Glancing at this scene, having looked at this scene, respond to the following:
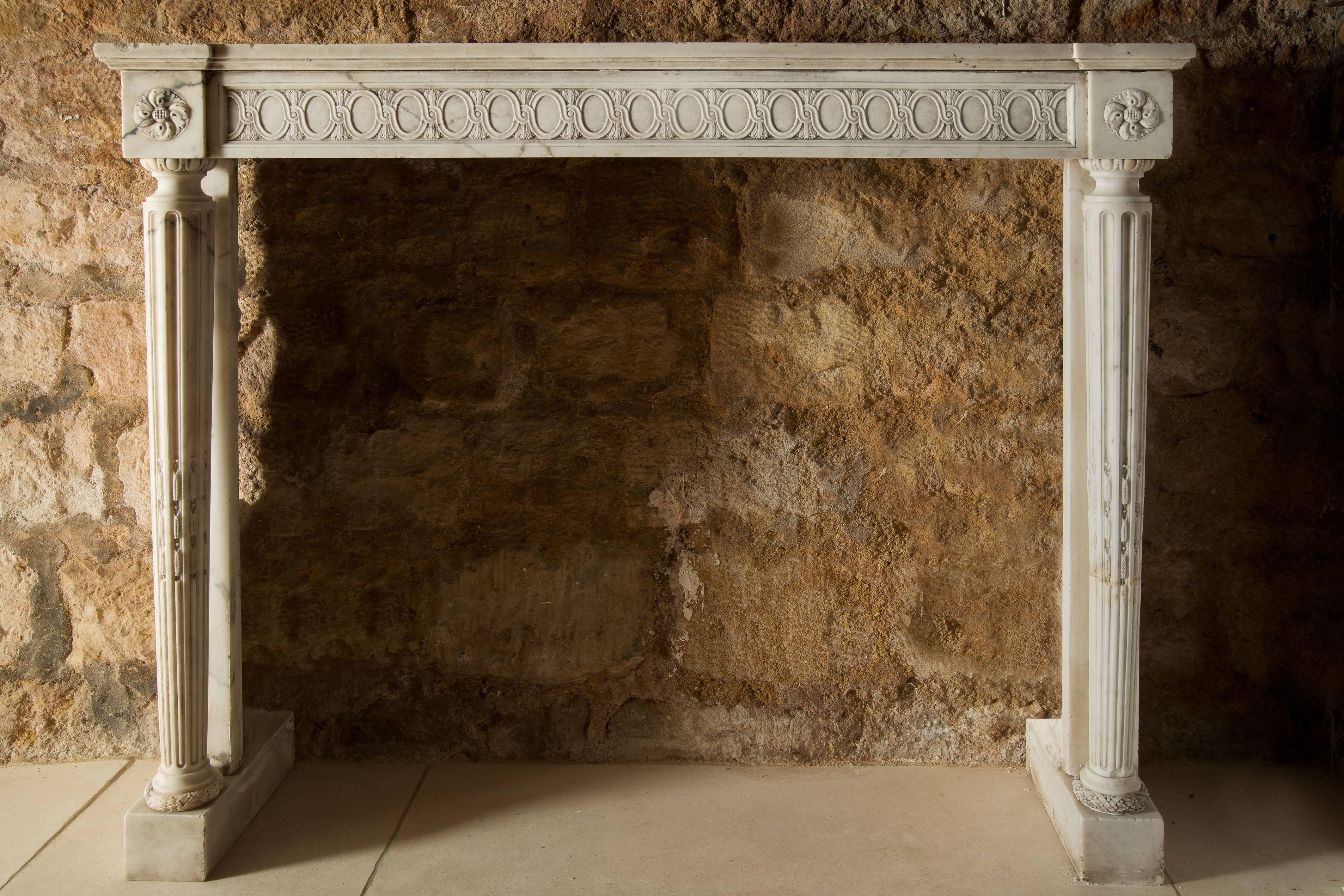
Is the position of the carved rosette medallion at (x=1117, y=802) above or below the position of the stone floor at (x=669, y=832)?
above

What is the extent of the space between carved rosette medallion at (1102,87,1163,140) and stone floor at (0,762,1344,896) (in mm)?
1415

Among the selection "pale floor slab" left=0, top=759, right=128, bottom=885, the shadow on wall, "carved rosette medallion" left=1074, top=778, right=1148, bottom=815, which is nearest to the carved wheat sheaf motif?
the shadow on wall

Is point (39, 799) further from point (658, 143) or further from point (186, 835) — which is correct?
point (658, 143)

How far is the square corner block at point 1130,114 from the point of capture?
1843mm

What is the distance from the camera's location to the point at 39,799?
2322 millimetres

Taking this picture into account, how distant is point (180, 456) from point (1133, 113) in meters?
1.86

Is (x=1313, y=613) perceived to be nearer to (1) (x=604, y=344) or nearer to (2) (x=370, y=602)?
(1) (x=604, y=344)

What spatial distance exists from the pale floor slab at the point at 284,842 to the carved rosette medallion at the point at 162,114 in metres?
1.41

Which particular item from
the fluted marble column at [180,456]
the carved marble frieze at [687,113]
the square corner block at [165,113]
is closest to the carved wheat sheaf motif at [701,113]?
the carved marble frieze at [687,113]

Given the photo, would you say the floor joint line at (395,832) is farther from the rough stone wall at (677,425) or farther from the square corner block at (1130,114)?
the square corner block at (1130,114)

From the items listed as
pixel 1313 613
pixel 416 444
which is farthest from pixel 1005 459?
pixel 416 444

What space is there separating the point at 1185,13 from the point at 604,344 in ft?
4.91

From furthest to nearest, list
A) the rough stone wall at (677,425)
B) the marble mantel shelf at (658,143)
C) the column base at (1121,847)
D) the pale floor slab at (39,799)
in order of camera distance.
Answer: the rough stone wall at (677,425)
the pale floor slab at (39,799)
the column base at (1121,847)
the marble mantel shelf at (658,143)

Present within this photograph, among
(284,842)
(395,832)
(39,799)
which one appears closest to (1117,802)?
(395,832)
